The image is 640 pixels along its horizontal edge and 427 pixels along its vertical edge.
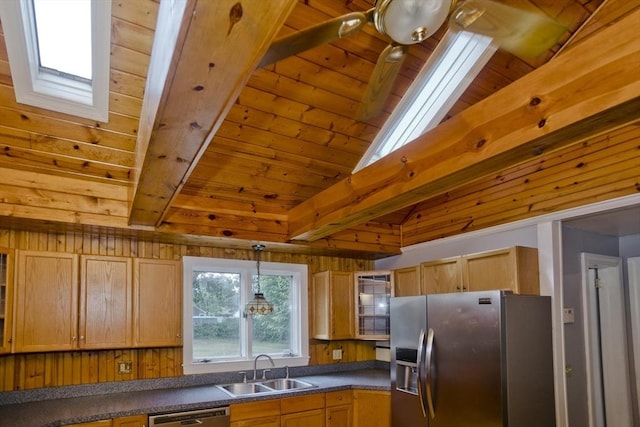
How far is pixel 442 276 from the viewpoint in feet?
13.4

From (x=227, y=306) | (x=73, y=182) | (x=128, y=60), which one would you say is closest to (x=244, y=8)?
(x=128, y=60)

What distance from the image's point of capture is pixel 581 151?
331 centimetres

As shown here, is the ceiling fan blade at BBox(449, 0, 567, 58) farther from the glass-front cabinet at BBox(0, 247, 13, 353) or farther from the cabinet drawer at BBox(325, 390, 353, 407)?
the glass-front cabinet at BBox(0, 247, 13, 353)

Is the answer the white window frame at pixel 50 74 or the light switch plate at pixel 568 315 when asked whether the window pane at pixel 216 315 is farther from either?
the light switch plate at pixel 568 315

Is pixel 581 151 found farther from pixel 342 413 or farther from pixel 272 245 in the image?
pixel 342 413

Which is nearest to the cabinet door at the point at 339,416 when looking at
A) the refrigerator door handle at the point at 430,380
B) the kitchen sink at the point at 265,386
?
the kitchen sink at the point at 265,386

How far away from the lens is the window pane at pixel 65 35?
8.12ft

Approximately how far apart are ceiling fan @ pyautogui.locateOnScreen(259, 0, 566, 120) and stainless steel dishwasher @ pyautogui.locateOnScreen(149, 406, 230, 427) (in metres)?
2.52

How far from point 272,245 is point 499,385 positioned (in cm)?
225

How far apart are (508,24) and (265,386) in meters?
3.52

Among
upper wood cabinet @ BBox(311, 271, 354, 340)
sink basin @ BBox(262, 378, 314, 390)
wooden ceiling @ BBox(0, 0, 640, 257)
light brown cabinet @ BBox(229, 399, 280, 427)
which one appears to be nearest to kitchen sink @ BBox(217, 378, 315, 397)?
sink basin @ BBox(262, 378, 314, 390)

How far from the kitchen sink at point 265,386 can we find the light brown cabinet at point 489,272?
152 cm

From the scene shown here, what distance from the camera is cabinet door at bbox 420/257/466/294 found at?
153 inches

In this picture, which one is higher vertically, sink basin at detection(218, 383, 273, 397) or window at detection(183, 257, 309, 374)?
window at detection(183, 257, 309, 374)
